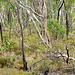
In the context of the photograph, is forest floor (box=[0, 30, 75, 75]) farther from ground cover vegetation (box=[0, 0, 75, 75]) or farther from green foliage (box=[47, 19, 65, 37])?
green foliage (box=[47, 19, 65, 37])

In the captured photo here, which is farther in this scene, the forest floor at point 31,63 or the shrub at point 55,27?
the shrub at point 55,27

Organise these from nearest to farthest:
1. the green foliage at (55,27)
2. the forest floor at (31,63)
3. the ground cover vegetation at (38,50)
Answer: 1. the forest floor at (31,63)
2. the ground cover vegetation at (38,50)
3. the green foliage at (55,27)

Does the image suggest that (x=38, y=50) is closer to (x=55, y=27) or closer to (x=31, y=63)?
(x=31, y=63)

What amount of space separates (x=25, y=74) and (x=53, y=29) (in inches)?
289

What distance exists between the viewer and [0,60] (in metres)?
6.34

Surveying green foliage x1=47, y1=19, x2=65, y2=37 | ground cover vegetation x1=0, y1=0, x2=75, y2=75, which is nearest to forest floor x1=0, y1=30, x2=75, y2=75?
ground cover vegetation x1=0, y1=0, x2=75, y2=75

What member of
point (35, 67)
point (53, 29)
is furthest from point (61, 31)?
point (35, 67)

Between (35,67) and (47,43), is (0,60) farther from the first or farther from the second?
(47,43)

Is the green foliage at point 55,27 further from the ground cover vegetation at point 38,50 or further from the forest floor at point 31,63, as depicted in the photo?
the forest floor at point 31,63

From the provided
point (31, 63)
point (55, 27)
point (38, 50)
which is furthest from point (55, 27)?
point (31, 63)

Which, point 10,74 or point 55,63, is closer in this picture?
point 10,74

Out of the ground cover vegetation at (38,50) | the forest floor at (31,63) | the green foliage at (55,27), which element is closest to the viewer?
the forest floor at (31,63)

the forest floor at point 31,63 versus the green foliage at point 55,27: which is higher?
the green foliage at point 55,27

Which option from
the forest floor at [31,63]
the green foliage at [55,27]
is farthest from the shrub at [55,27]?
the forest floor at [31,63]
